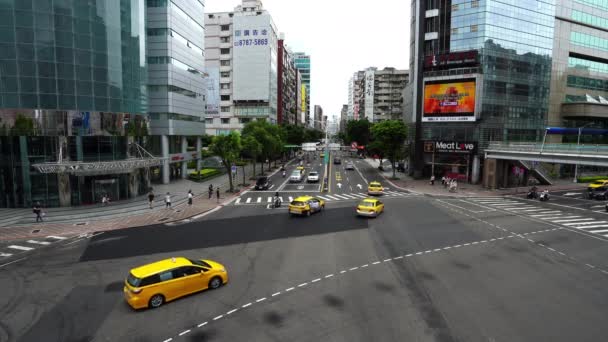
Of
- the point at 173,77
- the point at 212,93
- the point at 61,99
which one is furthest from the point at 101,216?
the point at 212,93

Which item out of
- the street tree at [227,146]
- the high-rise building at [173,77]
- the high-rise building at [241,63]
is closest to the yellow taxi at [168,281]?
the street tree at [227,146]

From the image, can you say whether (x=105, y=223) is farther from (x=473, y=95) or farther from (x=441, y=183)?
(x=473, y=95)

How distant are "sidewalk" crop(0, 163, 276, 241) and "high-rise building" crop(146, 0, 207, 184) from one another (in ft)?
45.4

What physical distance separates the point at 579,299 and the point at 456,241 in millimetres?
8958

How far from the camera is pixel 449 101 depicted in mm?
60250

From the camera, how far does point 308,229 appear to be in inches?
1063

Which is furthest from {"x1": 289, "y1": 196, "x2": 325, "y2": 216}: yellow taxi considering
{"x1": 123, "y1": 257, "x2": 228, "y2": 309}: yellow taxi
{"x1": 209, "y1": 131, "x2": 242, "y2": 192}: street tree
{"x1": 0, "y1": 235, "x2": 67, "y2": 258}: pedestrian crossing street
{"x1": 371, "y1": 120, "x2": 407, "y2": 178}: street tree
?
{"x1": 371, "y1": 120, "x2": 407, "y2": 178}: street tree

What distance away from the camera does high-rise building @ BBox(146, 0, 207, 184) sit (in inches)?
1998

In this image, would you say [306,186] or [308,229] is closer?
[308,229]

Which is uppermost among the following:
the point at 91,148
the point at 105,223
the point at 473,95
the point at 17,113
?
the point at 473,95

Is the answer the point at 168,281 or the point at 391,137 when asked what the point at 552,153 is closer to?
the point at 391,137

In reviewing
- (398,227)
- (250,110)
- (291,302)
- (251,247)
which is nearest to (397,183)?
(398,227)

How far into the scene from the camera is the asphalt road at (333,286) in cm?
1245

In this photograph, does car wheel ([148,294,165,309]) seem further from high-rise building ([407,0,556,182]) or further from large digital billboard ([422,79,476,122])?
large digital billboard ([422,79,476,122])
